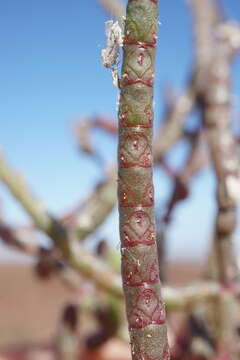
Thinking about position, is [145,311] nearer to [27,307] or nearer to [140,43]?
[140,43]

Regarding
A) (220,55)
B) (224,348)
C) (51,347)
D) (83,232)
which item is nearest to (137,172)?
(83,232)

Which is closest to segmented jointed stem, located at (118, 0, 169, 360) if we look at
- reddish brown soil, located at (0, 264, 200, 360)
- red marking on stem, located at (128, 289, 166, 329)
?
red marking on stem, located at (128, 289, 166, 329)

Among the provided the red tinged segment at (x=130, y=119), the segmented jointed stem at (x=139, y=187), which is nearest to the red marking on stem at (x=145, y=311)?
the segmented jointed stem at (x=139, y=187)

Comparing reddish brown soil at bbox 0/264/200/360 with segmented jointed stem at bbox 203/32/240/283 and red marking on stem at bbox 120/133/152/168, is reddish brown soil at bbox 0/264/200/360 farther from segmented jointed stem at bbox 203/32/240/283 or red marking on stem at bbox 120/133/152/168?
red marking on stem at bbox 120/133/152/168

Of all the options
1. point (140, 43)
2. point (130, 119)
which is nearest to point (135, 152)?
point (130, 119)

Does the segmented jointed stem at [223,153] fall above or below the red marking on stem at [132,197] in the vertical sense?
above

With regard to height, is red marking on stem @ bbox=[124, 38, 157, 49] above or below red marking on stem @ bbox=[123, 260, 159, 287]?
above

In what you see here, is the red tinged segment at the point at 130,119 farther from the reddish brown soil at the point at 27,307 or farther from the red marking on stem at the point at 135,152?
the reddish brown soil at the point at 27,307

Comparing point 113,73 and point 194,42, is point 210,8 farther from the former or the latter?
point 113,73
